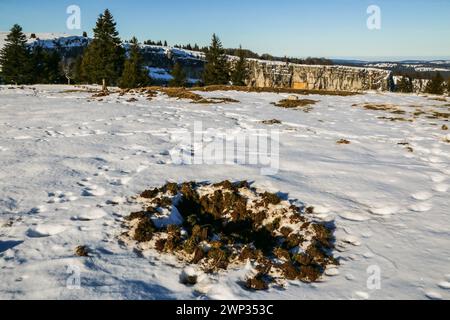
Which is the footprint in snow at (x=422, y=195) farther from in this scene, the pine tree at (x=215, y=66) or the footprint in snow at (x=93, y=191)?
the pine tree at (x=215, y=66)

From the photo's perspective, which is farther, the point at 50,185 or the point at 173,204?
the point at 50,185

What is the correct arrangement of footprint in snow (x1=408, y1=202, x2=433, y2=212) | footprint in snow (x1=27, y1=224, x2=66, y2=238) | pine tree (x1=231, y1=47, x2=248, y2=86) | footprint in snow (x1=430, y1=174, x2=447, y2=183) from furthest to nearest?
pine tree (x1=231, y1=47, x2=248, y2=86) < footprint in snow (x1=430, y1=174, x2=447, y2=183) < footprint in snow (x1=408, y1=202, x2=433, y2=212) < footprint in snow (x1=27, y1=224, x2=66, y2=238)

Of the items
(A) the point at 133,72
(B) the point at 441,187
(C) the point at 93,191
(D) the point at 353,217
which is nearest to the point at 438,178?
(B) the point at 441,187

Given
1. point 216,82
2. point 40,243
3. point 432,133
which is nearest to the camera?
point 40,243

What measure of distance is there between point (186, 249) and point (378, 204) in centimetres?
452

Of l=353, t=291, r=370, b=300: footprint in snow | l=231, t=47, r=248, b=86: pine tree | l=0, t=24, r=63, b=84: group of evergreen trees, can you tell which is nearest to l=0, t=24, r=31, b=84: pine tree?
l=0, t=24, r=63, b=84: group of evergreen trees

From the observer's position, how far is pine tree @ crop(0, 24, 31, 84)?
5662 centimetres

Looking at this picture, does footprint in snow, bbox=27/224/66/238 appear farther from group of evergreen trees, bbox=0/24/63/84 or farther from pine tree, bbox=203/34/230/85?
group of evergreen trees, bbox=0/24/63/84

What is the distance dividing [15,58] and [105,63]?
20.6 meters

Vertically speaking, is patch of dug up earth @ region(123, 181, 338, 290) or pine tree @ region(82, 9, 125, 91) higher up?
pine tree @ region(82, 9, 125, 91)

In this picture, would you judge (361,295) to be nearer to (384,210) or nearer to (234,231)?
(234,231)
